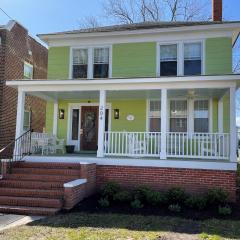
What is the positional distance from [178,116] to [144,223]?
6870 millimetres

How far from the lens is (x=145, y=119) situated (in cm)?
1446

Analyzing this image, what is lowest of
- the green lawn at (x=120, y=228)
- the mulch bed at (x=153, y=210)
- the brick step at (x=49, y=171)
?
the green lawn at (x=120, y=228)

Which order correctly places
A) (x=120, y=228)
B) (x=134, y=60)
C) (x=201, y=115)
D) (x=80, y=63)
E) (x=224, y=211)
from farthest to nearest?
(x=80, y=63)
(x=134, y=60)
(x=201, y=115)
(x=224, y=211)
(x=120, y=228)

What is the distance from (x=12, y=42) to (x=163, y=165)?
10.9 metres

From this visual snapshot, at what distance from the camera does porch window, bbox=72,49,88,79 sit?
49.5ft

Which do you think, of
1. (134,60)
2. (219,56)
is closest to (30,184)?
(134,60)

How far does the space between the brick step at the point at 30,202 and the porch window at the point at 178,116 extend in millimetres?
6418

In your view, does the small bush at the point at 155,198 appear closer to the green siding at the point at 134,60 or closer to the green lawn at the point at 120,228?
the green lawn at the point at 120,228

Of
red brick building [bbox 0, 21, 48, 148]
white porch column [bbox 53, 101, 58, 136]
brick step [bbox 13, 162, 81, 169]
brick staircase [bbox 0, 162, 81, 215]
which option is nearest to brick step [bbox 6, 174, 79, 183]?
brick staircase [bbox 0, 162, 81, 215]

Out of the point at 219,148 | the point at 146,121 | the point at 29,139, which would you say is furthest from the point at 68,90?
the point at 219,148

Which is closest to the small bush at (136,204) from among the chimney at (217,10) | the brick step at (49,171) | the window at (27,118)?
the brick step at (49,171)

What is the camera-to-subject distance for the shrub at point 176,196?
10.2 meters

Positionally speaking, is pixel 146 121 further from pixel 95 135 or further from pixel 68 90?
pixel 68 90

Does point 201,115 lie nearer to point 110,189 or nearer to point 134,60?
point 134,60
